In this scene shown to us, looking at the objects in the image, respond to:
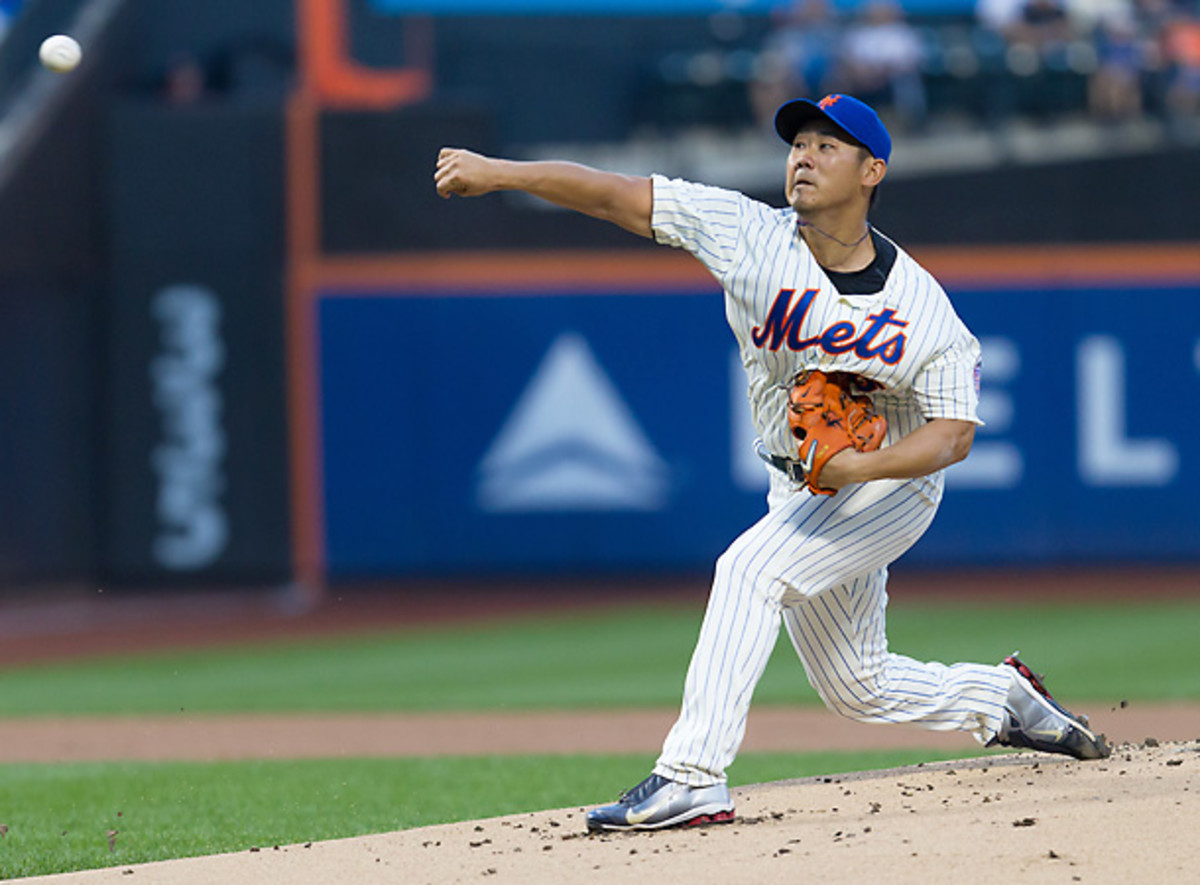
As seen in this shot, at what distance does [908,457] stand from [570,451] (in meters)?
9.87

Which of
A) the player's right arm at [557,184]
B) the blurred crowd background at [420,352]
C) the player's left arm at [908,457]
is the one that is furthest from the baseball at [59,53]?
the blurred crowd background at [420,352]

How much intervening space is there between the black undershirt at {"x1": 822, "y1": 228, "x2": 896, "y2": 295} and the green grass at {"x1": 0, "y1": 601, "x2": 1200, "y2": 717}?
4.62m

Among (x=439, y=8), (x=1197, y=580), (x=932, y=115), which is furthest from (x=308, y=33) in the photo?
(x=1197, y=580)

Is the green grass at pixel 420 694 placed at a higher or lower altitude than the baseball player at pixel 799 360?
lower

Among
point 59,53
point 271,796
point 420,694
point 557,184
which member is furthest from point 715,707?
point 420,694

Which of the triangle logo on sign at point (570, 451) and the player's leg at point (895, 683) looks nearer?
the player's leg at point (895, 683)

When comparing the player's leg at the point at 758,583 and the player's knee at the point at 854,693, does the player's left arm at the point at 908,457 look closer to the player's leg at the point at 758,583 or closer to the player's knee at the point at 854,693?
the player's leg at the point at 758,583

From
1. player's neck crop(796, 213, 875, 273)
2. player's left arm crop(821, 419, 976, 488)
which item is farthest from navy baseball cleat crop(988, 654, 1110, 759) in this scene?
player's neck crop(796, 213, 875, 273)

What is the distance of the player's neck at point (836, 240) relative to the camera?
14.6 feet

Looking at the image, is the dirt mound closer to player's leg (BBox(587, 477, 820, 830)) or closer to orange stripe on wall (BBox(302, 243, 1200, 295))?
player's leg (BBox(587, 477, 820, 830))

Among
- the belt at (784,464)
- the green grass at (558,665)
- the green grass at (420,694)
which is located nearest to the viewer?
the belt at (784,464)

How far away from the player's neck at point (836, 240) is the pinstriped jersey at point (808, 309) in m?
0.03

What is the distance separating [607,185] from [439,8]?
13.2 m

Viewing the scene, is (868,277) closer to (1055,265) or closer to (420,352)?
(420,352)
